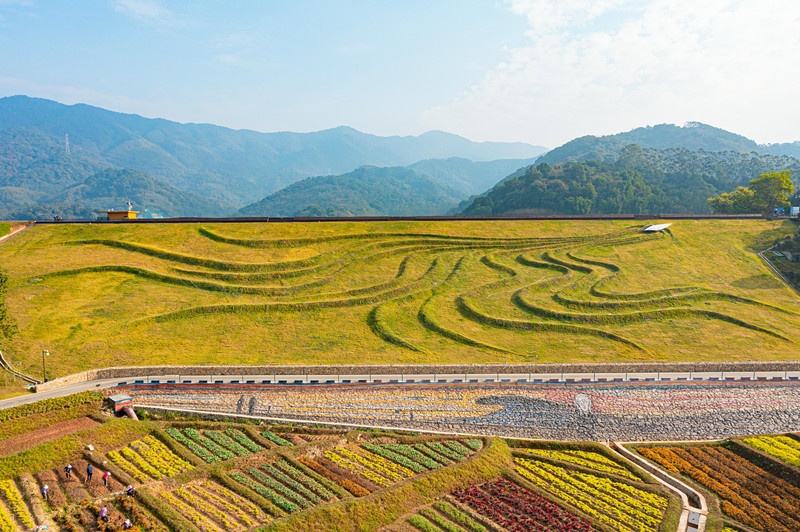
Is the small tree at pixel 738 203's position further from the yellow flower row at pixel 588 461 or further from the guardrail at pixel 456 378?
the yellow flower row at pixel 588 461

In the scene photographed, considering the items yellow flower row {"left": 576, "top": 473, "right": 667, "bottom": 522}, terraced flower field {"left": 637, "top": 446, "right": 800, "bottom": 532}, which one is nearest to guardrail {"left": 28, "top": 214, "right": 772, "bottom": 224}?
terraced flower field {"left": 637, "top": 446, "right": 800, "bottom": 532}

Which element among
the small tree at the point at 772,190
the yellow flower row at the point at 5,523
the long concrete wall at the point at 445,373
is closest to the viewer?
the yellow flower row at the point at 5,523

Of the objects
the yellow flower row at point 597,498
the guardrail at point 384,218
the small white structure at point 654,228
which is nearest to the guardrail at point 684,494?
the yellow flower row at point 597,498

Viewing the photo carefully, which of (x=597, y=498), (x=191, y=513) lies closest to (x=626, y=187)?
(x=597, y=498)

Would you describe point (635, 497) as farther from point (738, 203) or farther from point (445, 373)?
point (738, 203)

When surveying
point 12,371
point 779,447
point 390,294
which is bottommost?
point 779,447

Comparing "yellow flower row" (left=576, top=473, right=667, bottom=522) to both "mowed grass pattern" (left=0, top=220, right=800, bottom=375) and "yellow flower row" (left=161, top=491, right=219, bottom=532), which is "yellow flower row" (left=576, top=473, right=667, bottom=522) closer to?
"mowed grass pattern" (left=0, top=220, right=800, bottom=375)

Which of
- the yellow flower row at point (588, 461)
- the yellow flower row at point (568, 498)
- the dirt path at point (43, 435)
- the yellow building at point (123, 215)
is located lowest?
the yellow flower row at point (588, 461)
